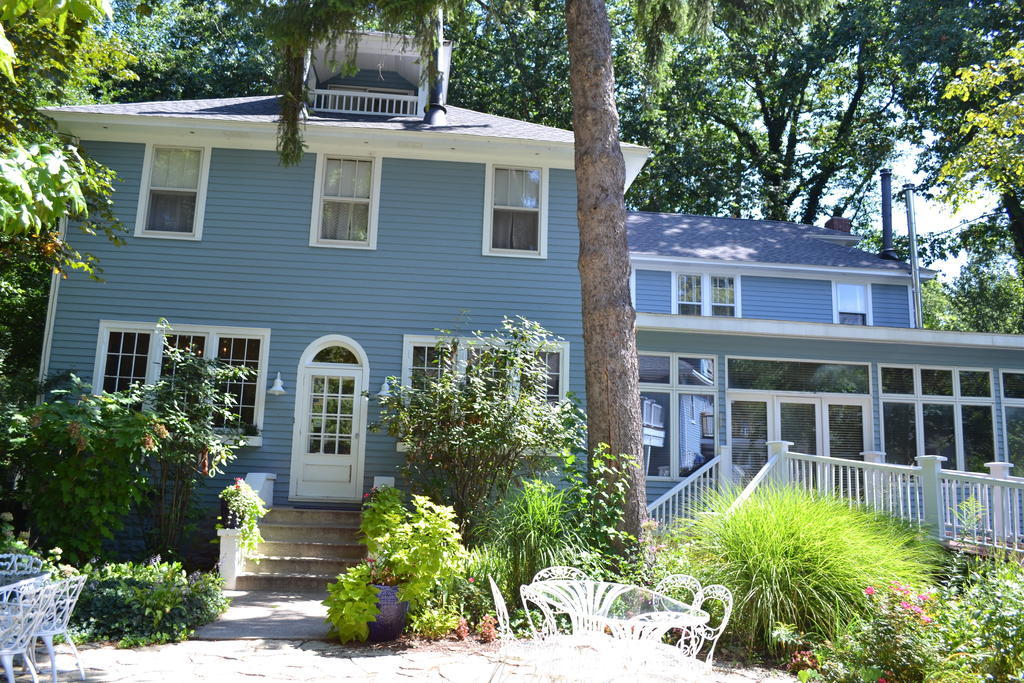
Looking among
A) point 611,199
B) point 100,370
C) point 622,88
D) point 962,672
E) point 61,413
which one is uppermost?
point 622,88

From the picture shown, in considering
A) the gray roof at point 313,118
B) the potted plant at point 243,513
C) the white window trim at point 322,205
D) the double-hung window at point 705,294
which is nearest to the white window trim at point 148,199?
the gray roof at point 313,118

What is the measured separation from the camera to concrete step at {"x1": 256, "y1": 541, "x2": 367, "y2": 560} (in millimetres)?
9492

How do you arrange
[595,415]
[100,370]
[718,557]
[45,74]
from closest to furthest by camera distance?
[718,557] < [595,415] < [45,74] < [100,370]

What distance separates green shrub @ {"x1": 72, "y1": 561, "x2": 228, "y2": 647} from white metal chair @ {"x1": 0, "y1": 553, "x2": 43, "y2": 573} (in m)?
0.69

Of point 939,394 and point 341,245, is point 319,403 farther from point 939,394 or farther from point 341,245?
point 939,394

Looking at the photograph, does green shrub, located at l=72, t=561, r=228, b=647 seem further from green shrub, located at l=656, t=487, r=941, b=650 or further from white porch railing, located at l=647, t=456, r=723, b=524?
white porch railing, located at l=647, t=456, r=723, b=524

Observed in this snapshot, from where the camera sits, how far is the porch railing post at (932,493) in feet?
26.9

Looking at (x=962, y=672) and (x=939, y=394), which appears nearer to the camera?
(x=962, y=672)

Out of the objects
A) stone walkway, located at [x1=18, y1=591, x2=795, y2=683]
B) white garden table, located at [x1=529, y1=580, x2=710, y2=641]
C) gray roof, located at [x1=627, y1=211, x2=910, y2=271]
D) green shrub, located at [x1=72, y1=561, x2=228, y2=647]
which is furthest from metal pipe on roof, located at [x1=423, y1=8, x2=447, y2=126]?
white garden table, located at [x1=529, y1=580, x2=710, y2=641]

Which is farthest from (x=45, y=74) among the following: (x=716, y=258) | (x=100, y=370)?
(x=716, y=258)

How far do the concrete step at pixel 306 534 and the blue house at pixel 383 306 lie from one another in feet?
2.94

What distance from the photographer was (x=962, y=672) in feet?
14.4

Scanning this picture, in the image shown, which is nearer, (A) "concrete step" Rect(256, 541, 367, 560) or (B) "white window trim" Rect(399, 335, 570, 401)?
(A) "concrete step" Rect(256, 541, 367, 560)

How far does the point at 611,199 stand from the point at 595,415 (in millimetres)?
2275
